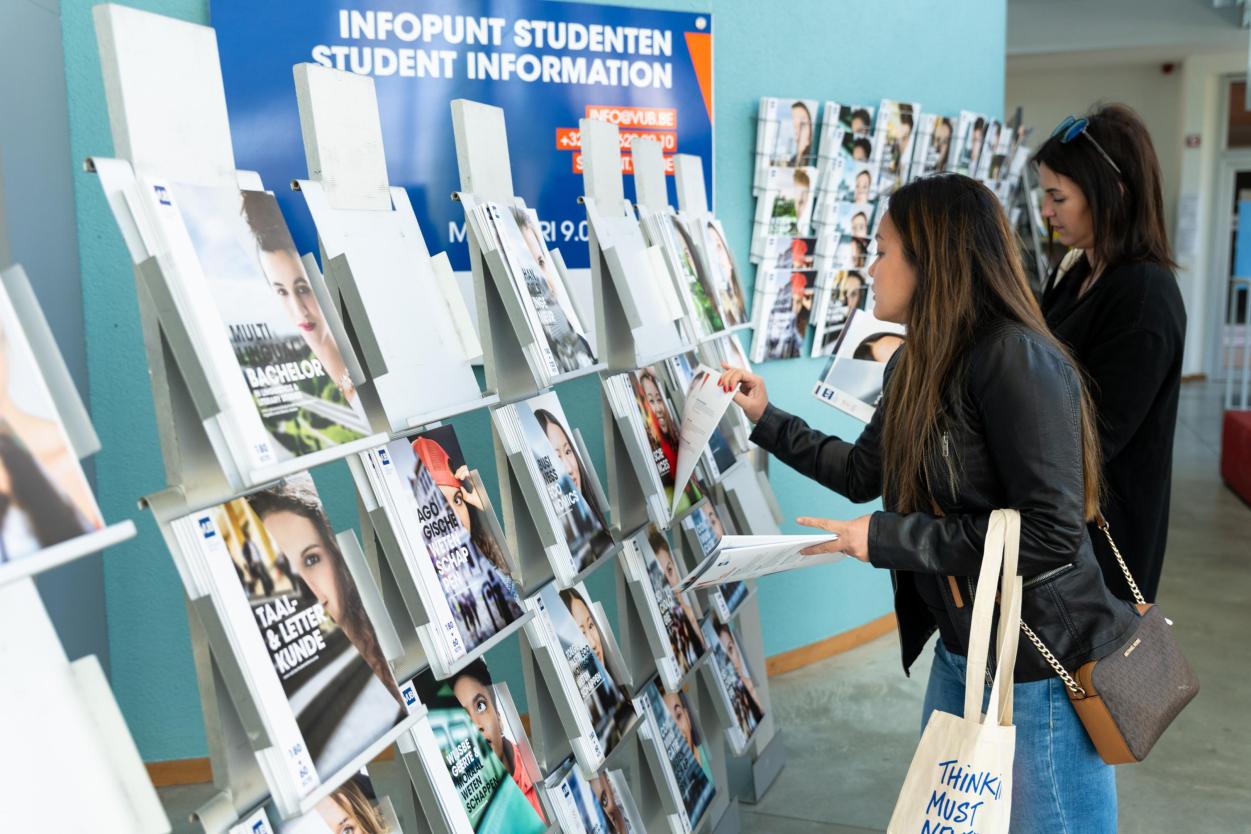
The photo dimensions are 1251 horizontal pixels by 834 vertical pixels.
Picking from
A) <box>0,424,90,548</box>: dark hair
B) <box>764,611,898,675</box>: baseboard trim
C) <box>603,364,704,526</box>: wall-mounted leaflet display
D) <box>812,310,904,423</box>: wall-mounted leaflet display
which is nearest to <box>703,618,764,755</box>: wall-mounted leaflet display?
<box>603,364,704,526</box>: wall-mounted leaflet display

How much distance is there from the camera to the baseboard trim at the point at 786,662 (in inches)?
132

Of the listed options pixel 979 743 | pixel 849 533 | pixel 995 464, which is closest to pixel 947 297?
pixel 995 464

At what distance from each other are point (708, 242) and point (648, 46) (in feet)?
2.71

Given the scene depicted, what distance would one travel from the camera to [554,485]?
2.17 meters

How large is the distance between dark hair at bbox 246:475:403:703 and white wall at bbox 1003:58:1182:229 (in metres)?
11.4

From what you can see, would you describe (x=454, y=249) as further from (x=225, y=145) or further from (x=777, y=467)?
(x=225, y=145)

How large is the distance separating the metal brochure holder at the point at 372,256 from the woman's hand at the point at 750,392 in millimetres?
706

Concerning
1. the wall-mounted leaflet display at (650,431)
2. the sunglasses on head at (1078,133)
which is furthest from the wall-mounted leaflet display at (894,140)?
the wall-mounted leaflet display at (650,431)

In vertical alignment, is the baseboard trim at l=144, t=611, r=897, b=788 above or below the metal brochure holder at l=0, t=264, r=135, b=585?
below

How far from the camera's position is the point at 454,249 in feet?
10.9

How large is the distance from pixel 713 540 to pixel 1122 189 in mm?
1341

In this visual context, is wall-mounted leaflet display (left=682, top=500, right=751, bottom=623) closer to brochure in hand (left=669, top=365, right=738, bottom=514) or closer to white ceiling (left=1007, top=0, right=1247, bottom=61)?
brochure in hand (left=669, top=365, right=738, bottom=514)

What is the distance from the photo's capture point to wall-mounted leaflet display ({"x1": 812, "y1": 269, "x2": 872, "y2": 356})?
4.19 meters

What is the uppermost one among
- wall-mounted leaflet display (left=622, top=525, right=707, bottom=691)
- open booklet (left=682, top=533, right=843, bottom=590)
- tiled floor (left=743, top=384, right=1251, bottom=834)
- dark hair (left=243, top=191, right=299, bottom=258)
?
dark hair (left=243, top=191, right=299, bottom=258)
